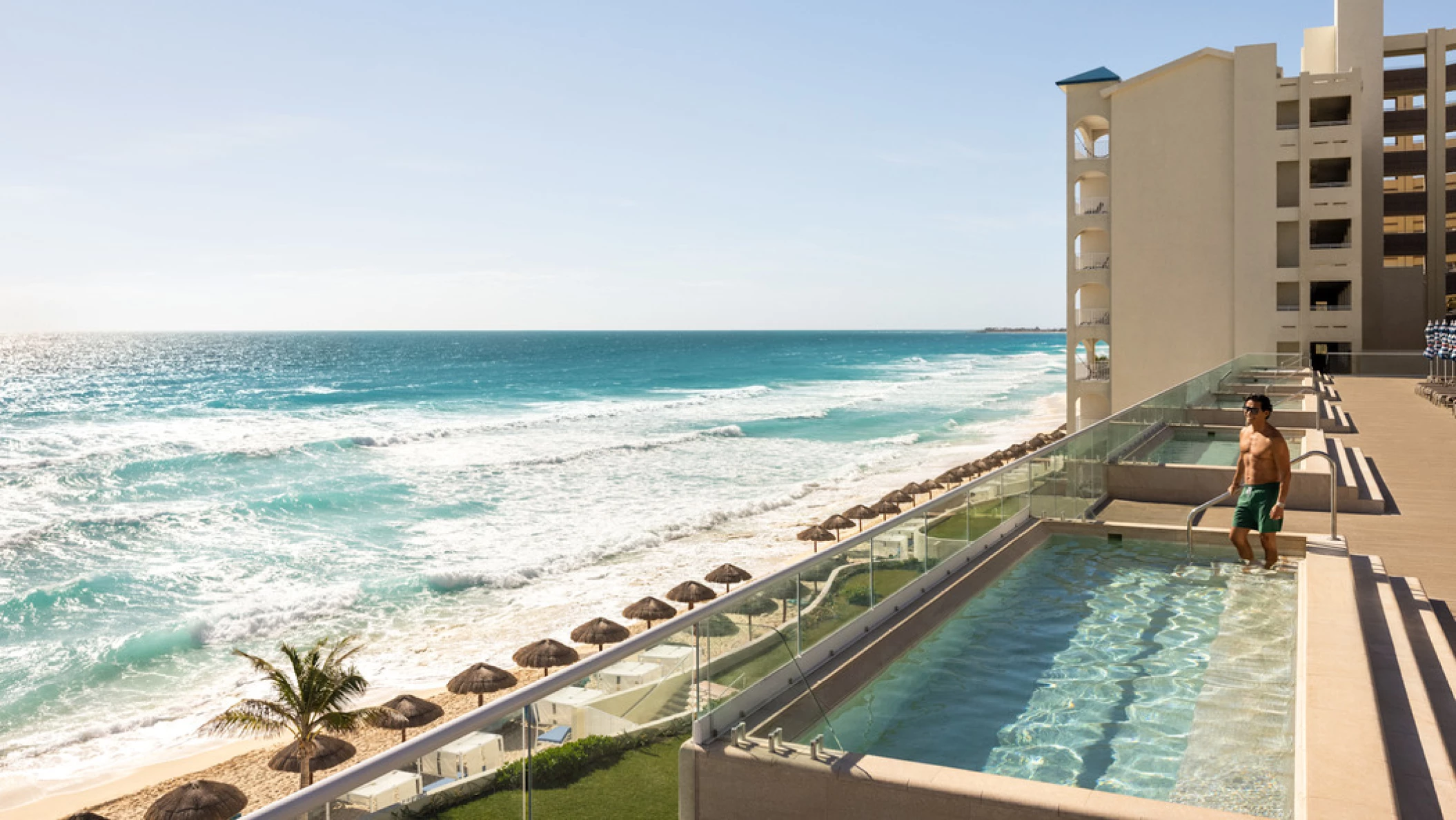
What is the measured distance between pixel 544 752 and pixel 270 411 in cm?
7026

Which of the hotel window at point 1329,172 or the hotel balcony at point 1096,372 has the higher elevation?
the hotel window at point 1329,172

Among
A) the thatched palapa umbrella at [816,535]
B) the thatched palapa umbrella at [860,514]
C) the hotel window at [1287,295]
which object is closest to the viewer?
the thatched palapa umbrella at [816,535]

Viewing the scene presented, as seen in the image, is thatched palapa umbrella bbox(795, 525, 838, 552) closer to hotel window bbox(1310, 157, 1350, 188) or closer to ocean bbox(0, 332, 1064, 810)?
ocean bbox(0, 332, 1064, 810)

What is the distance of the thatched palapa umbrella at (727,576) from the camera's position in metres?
20.3

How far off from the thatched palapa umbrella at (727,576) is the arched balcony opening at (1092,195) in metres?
26.2

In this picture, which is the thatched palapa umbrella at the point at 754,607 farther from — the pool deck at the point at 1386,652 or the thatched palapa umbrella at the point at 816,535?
the thatched palapa umbrella at the point at 816,535

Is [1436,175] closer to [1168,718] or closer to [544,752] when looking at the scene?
[1168,718]

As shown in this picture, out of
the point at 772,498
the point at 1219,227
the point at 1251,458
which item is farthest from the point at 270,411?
the point at 1251,458

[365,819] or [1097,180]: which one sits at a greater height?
[1097,180]

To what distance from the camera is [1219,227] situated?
37.7 metres

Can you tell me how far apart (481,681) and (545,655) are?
52.0 inches

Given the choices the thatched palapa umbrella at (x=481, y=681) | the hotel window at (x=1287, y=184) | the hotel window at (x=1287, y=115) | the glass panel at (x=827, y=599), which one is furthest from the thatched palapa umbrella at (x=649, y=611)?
the hotel window at (x=1287, y=115)

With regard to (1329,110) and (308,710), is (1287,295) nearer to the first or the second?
(1329,110)

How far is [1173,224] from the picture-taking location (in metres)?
38.1
